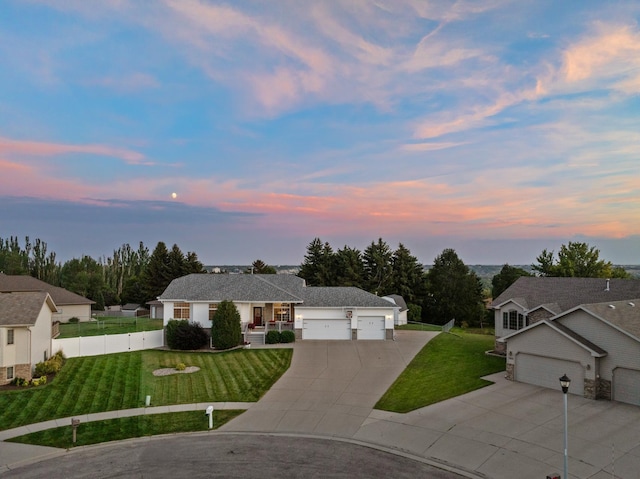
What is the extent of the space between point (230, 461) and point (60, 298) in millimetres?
41204

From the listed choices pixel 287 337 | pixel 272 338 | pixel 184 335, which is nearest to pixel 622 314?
pixel 287 337

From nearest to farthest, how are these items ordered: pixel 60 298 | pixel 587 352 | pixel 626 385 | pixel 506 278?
1. pixel 626 385
2. pixel 587 352
3. pixel 60 298
4. pixel 506 278

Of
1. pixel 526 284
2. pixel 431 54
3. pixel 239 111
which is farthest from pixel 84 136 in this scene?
pixel 526 284

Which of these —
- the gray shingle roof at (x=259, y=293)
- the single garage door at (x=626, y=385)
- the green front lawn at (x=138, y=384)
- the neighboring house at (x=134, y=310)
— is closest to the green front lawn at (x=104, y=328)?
the gray shingle roof at (x=259, y=293)

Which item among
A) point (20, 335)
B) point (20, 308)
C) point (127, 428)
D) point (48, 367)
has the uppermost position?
point (20, 308)

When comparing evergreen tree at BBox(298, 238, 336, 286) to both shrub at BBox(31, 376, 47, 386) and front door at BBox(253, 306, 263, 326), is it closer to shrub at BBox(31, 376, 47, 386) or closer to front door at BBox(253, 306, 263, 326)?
front door at BBox(253, 306, 263, 326)

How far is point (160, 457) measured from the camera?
1438 cm

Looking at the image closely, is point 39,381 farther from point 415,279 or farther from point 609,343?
point 415,279

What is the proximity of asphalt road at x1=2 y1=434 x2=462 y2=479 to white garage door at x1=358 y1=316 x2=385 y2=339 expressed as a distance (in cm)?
1863

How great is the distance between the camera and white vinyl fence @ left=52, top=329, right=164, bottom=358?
28.6 meters

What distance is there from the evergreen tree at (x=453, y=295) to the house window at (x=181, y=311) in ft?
130

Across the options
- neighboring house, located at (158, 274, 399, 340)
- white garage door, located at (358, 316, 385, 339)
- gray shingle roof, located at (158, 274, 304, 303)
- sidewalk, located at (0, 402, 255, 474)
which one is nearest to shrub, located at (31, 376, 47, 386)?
sidewalk, located at (0, 402, 255, 474)

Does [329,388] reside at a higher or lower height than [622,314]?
lower

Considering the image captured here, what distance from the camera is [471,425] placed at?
53.9 feet
